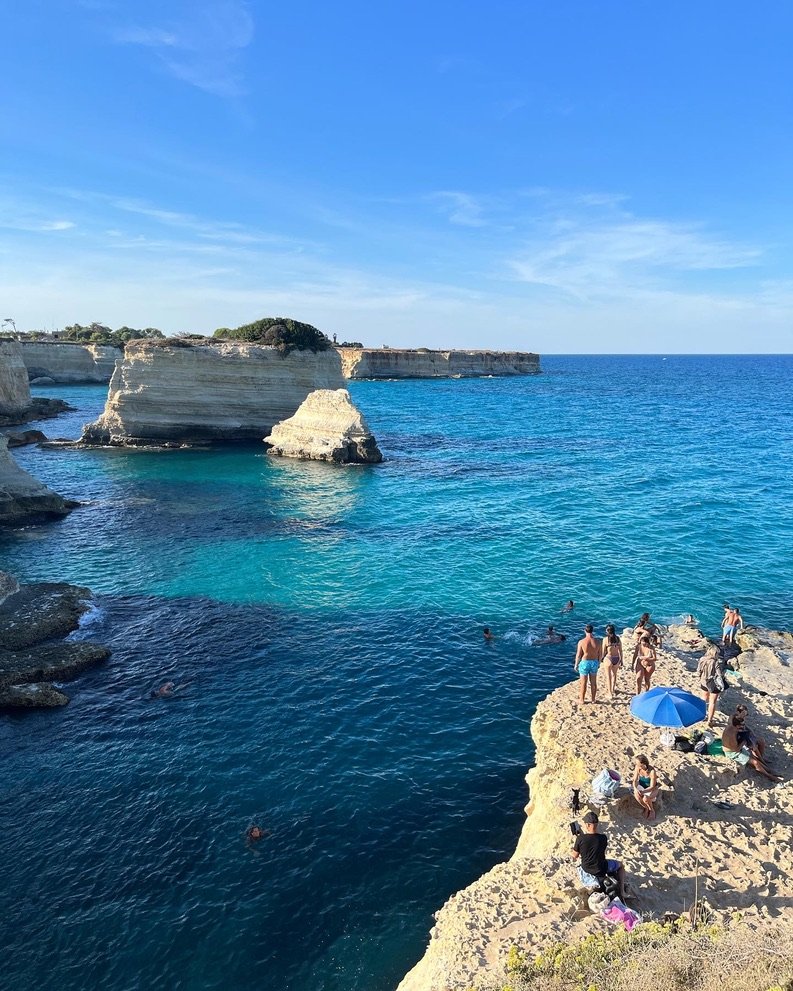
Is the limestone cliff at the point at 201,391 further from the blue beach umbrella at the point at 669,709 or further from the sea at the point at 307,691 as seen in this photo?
the blue beach umbrella at the point at 669,709

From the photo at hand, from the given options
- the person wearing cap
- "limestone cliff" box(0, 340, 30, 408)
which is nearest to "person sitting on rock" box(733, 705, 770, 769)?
the person wearing cap

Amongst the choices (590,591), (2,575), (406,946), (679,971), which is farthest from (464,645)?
(2,575)

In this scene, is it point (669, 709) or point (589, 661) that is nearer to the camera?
point (669, 709)

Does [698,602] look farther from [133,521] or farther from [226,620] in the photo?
[133,521]

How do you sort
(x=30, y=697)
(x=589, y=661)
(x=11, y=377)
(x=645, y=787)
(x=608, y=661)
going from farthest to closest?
(x=11, y=377) → (x=30, y=697) → (x=608, y=661) → (x=589, y=661) → (x=645, y=787)

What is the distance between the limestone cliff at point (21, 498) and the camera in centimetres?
3384

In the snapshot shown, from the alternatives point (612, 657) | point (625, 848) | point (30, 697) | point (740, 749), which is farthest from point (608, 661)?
point (30, 697)

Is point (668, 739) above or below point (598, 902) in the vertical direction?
above

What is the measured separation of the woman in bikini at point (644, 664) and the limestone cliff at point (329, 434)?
117ft

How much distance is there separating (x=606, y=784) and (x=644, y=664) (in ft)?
14.4

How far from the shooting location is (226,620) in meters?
22.6

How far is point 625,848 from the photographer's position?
34.5 feet

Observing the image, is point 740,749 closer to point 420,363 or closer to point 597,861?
point 597,861

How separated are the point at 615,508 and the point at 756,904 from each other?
28287 millimetres
